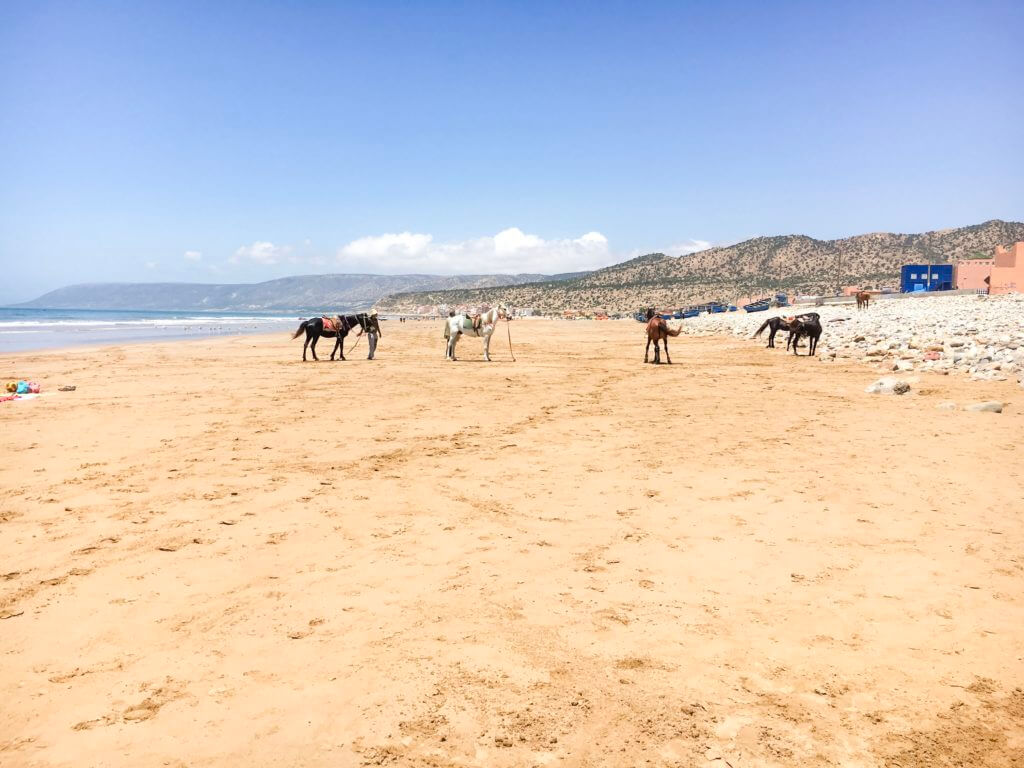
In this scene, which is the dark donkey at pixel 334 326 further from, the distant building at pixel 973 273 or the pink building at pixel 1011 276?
the distant building at pixel 973 273

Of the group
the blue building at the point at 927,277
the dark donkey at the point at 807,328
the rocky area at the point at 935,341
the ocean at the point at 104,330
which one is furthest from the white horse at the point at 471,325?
the blue building at the point at 927,277

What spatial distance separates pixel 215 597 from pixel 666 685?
3.23 m

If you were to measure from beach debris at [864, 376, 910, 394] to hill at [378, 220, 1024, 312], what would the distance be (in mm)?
75404

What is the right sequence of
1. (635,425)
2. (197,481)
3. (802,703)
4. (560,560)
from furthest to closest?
Result: (635,425)
(197,481)
(560,560)
(802,703)

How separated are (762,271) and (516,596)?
390 feet

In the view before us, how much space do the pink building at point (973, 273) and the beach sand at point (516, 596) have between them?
A: 58.7 meters

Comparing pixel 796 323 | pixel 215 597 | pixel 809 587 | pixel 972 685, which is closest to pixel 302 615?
pixel 215 597

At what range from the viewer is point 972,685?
3.42m

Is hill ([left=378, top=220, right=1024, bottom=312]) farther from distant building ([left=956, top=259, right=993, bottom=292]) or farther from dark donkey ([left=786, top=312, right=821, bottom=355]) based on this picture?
dark donkey ([left=786, top=312, right=821, bottom=355])

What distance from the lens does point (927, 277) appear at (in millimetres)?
62000

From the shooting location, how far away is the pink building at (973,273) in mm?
56250

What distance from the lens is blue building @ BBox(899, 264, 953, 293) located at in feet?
198

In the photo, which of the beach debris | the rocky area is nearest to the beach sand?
the beach debris

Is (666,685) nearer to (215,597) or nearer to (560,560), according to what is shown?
(560,560)
